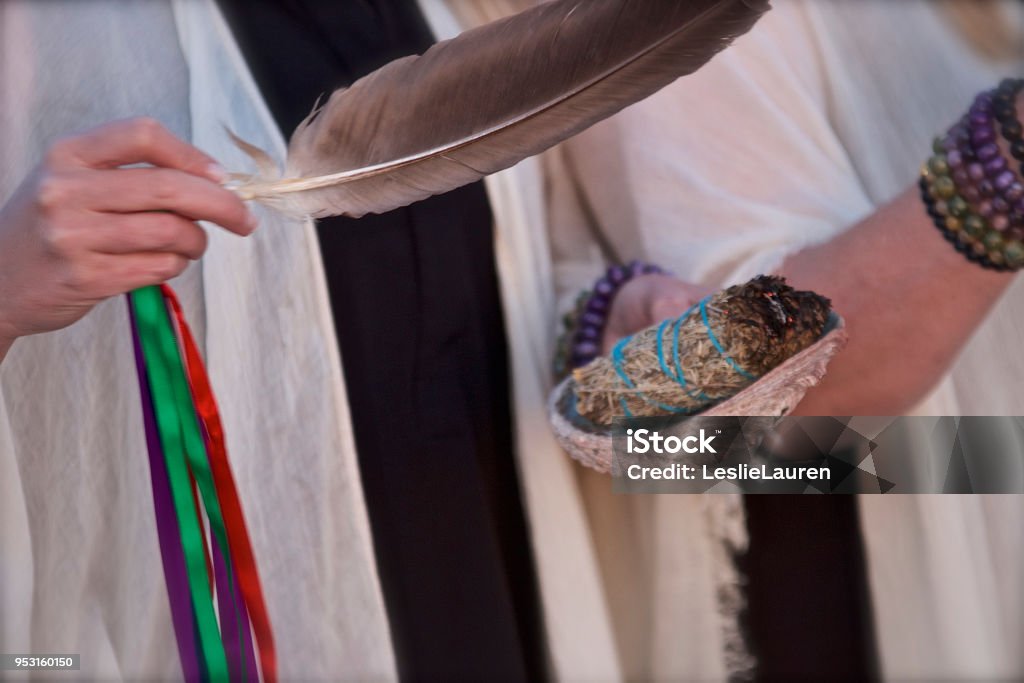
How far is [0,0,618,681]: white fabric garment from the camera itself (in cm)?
56

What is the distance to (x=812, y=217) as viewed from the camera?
62 cm

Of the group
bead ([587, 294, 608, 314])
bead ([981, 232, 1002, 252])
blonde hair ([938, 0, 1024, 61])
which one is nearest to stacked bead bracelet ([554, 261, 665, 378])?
bead ([587, 294, 608, 314])

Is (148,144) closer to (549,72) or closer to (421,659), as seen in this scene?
(549,72)

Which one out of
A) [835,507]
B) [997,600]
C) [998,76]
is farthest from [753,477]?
[998,76]

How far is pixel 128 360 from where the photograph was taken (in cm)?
58

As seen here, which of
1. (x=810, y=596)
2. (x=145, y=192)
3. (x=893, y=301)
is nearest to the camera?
(x=145, y=192)

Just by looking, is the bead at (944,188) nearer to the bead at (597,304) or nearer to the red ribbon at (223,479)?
the bead at (597,304)

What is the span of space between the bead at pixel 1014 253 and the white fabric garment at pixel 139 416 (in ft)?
1.46

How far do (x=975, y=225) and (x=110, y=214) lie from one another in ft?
1.63

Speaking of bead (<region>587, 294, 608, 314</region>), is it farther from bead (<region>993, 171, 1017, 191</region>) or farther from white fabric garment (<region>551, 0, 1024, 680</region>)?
bead (<region>993, 171, 1017, 191</region>)

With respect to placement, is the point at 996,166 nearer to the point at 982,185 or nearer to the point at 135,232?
the point at 982,185

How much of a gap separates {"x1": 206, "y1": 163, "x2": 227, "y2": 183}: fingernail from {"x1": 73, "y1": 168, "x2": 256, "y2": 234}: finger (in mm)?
14

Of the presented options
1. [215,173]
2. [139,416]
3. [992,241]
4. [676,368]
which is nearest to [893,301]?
[992,241]

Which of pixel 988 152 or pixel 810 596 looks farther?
pixel 810 596
